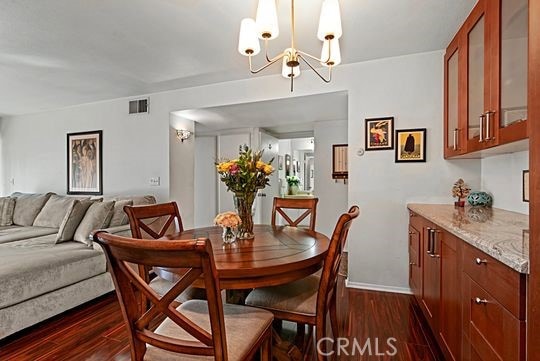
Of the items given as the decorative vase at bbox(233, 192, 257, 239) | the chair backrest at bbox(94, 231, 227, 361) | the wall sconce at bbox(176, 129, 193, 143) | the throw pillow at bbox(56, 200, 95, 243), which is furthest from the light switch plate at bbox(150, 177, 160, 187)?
the chair backrest at bbox(94, 231, 227, 361)

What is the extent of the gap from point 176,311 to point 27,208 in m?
4.38

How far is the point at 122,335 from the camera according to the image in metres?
2.12

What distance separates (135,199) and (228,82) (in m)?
1.95

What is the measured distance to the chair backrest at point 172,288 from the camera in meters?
0.87

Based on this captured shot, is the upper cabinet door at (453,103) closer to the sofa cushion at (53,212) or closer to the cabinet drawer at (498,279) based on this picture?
the cabinet drawer at (498,279)

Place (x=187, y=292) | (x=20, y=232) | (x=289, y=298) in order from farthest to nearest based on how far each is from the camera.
→ (x=20, y=232), (x=187, y=292), (x=289, y=298)

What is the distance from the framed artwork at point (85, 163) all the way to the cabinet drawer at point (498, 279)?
4.96 m

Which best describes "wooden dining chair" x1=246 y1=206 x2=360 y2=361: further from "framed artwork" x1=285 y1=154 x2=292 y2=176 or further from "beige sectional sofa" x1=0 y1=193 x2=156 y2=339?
"framed artwork" x1=285 y1=154 x2=292 y2=176

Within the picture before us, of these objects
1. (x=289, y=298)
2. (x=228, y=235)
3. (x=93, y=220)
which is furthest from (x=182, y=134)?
(x=289, y=298)

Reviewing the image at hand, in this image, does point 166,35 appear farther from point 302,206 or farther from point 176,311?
point 176,311

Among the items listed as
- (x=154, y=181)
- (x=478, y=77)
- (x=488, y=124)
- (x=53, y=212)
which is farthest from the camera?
(x=154, y=181)

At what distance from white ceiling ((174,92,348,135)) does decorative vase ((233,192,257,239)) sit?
6.22ft

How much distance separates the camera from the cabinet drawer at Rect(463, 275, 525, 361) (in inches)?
36.6

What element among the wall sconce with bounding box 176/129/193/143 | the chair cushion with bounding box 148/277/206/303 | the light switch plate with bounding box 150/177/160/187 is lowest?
the chair cushion with bounding box 148/277/206/303
